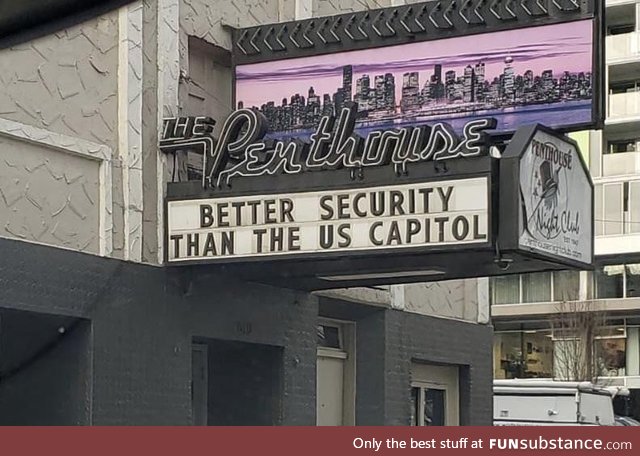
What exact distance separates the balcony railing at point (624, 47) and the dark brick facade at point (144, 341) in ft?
118

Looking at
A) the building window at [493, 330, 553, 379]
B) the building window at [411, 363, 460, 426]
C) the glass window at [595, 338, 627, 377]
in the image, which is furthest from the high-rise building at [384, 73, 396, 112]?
the building window at [493, 330, 553, 379]

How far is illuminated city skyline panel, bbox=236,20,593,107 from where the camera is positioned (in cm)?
1300

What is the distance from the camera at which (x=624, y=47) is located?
5000cm

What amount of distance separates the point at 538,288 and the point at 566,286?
1489mm

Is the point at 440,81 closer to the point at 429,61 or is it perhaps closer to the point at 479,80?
the point at 429,61

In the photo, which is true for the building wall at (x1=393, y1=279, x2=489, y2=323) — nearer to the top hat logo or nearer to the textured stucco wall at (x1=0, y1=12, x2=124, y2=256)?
the top hat logo

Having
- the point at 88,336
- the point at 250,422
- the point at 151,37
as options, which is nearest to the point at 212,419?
the point at 250,422

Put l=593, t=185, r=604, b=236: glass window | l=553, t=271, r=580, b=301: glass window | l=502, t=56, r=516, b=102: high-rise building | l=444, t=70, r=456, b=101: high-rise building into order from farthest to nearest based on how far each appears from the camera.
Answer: l=553, t=271, r=580, b=301: glass window → l=593, t=185, r=604, b=236: glass window → l=444, t=70, r=456, b=101: high-rise building → l=502, t=56, r=516, b=102: high-rise building

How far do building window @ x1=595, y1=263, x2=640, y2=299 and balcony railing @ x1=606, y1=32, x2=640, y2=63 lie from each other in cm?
788

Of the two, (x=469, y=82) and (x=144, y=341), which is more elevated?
(x=469, y=82)

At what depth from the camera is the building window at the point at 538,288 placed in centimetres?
5097

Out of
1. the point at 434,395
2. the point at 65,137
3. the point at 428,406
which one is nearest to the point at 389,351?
the point at 428,406

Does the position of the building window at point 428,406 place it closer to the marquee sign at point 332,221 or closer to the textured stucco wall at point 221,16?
the textured stucco wall at point 221,16

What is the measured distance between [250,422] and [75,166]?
4.09 m
